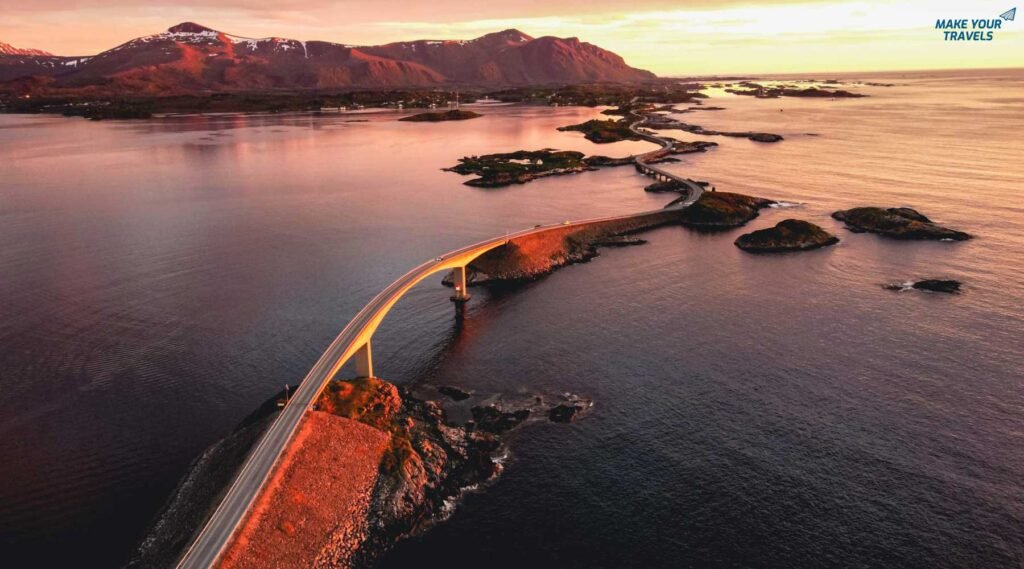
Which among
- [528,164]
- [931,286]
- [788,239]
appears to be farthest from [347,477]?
[528,164]

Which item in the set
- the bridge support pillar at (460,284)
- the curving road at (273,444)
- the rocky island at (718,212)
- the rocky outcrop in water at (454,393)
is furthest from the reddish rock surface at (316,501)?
the rocky island at (718,212)

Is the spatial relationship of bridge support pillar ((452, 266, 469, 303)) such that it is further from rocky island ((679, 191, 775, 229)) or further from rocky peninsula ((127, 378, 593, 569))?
rocky island ((679, 191, 775, 229))

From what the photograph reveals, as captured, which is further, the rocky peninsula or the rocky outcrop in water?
the rocky outcrop in water

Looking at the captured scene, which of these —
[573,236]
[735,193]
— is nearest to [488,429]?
[573,236]

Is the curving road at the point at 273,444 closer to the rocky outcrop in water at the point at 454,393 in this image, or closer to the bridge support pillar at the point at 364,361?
the bridge support pillar at the point at 364,361

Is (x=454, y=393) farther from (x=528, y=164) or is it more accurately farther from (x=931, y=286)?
(x=528, y=164)

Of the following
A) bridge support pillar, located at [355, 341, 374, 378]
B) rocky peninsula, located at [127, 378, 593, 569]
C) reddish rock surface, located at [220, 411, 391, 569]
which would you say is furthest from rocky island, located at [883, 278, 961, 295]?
reddish rock surface, located at [220, 411, 391, 569]

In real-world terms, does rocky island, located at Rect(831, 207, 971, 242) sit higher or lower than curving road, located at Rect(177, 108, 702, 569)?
higher

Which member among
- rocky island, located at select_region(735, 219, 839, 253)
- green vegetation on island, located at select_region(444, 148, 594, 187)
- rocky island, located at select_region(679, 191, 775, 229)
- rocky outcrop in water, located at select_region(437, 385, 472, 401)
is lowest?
rocky outcrop in water, located at select_region(437, 385, 472, 401)
